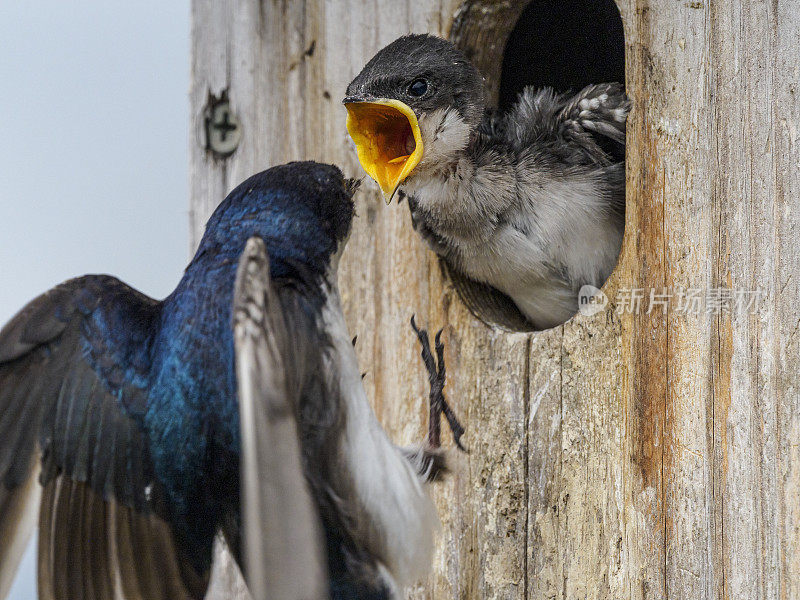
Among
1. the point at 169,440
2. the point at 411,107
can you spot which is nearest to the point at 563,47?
the point at 411,107

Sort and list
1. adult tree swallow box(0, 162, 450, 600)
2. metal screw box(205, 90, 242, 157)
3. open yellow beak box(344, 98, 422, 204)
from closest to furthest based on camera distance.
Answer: adult tree swallow box(0, 162, 450, 600) → open yellow beak box(344, 98, 422, 204) → metal screw box(205, 90, 242, 157)

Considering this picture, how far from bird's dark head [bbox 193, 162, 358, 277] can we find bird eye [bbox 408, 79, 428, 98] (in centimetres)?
19

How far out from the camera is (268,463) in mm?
977

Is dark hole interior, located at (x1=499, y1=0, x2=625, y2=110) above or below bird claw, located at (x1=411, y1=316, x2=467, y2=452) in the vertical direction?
above

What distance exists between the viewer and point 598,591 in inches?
54.3

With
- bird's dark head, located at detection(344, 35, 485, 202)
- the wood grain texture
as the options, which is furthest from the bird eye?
the wood grain texture

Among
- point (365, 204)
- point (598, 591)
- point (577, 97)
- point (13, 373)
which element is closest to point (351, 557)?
point (598, 591)

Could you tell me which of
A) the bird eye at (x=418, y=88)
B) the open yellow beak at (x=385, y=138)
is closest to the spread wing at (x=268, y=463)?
the open yellow beak at (x=385, y=138)

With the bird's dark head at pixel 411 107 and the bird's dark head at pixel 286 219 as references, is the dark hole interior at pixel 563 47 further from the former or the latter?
the bird's dark head at pixel 286 219

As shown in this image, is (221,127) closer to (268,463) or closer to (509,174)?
(509,174)

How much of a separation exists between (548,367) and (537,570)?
29 cm

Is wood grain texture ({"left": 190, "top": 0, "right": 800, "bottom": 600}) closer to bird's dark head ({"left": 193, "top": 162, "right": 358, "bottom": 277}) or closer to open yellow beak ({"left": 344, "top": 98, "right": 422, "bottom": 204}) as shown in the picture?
open yellow beak ({"left": 344, "top": 98, "right": 422, "bottom": 204})

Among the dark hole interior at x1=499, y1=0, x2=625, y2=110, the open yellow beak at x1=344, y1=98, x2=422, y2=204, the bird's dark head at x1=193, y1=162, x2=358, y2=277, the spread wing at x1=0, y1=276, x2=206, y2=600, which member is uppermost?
the dark hole interior at x1=499, y1=0, x2=625, y2=110

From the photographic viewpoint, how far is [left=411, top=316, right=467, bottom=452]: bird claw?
1.48 metres
